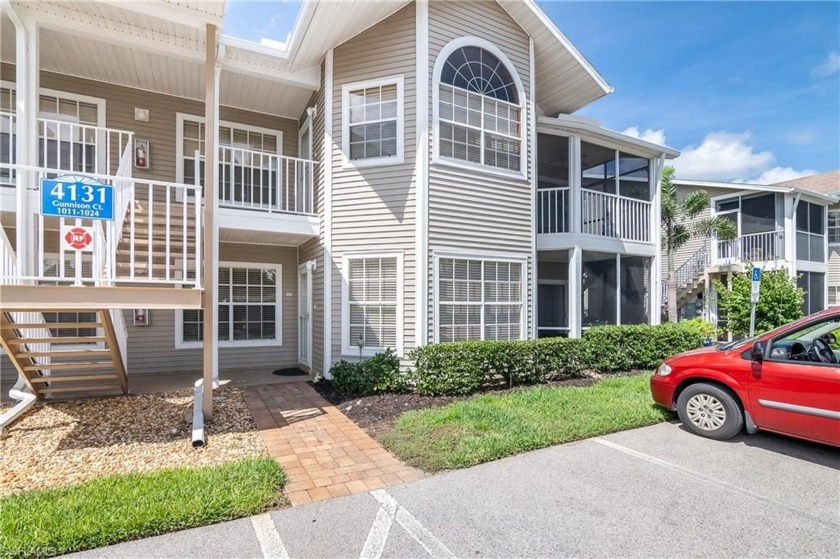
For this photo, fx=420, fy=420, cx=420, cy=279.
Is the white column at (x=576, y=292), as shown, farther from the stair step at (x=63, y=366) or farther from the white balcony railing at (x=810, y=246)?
the white balcony railing at (x=810, y=246)

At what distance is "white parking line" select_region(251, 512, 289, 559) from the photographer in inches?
115

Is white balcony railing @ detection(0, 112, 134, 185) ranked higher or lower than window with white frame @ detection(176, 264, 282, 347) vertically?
higher

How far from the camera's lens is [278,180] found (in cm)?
899

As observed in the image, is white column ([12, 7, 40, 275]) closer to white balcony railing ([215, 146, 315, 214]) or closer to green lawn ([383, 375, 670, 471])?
white balcony railing ([215, 146, 315, 214])

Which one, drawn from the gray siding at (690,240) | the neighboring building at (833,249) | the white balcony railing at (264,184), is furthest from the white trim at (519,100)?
the neighboring building at (833,249)

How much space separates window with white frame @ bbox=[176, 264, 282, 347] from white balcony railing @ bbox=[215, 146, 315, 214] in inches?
57.7

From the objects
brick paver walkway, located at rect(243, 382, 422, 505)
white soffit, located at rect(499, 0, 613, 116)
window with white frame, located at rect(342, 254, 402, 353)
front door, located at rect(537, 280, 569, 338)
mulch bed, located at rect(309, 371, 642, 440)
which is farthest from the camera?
front door, located at rect(537, 280, 569, 338)

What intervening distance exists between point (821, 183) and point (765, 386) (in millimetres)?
22832

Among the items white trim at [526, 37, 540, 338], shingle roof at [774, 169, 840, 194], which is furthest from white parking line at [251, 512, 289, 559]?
shingle roof at [774, 169, 840, 194]

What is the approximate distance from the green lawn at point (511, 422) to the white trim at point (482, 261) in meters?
1.63

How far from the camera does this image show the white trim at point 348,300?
7.75 meters

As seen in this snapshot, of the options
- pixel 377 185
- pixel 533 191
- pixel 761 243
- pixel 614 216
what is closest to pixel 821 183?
pixel 761 243

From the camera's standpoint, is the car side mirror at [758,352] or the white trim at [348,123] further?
the white trim at [348,123]

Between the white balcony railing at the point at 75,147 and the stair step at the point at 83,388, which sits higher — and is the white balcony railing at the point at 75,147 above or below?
above
